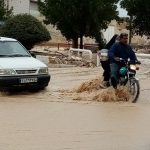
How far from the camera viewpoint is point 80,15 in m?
33.9

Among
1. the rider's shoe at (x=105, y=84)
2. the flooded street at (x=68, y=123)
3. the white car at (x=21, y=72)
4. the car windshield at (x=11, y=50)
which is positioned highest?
the car windshield at (x=11, y=50)

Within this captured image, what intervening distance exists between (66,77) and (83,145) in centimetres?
1122

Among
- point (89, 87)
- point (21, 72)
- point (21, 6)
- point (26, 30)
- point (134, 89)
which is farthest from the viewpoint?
point (21, 6)

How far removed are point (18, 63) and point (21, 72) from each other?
0.40 meters

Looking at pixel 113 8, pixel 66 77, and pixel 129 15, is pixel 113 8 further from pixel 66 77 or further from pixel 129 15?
pixel 66 77

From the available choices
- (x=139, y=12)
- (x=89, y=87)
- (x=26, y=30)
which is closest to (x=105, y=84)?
(x=89, y=87)

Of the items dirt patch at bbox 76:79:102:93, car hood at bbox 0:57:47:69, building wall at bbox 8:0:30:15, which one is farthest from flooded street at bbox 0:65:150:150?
building wall at bbox 8:0:30:15

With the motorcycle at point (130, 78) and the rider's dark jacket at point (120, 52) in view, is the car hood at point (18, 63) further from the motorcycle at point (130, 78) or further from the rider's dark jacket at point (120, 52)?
the motorcycle at point (130, 78)

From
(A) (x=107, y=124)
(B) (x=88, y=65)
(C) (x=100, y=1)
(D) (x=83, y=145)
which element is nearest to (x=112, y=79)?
(A) (x=107, y=124)

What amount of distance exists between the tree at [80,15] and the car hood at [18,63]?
17.9 m

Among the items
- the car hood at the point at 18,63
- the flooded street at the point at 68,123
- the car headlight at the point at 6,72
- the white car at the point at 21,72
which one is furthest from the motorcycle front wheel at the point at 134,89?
the car headlight at the point at 6,72

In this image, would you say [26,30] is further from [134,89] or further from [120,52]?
[134,89]

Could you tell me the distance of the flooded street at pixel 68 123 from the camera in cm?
902

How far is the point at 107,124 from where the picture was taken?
11031mm
